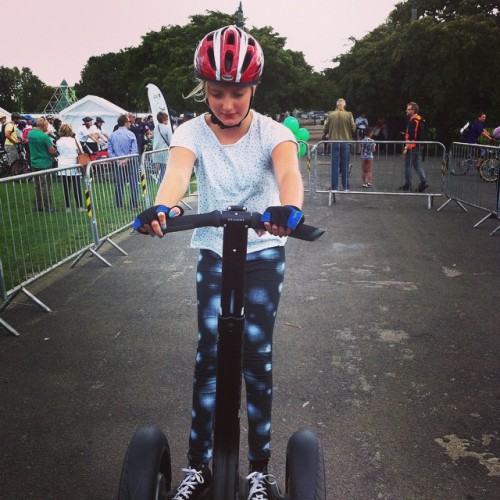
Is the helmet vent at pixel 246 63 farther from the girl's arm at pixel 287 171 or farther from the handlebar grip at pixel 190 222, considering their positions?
the handlebar grip at pixel 190 222

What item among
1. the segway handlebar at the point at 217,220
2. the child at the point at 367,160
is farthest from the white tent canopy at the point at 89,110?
the segway handlebar at the point at 217,220

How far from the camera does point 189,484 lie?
2.37 m

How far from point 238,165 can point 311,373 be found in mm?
2193

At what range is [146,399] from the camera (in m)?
3.73

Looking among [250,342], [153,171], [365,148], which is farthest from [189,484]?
[365,148]

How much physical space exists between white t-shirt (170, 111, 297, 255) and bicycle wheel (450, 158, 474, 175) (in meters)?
9.09

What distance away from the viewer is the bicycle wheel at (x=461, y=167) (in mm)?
10582

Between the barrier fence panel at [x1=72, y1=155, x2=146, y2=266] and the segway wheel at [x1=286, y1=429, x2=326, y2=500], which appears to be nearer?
the segway wheel at [x1=286, y1=429, x2=326, y2=500]

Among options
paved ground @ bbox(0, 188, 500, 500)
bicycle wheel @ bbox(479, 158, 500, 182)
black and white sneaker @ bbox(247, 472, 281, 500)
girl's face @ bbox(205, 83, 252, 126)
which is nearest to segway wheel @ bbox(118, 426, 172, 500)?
black and white sneaker @ bbox(247, 472, 281, 500)

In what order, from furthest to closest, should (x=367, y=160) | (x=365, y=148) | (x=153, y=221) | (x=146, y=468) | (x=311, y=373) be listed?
(x=367, y=160), (x=365, y=148), (x=311, y=373), (x=146, y=468), (x=153, y=221)

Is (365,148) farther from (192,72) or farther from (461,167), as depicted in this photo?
(192,72)

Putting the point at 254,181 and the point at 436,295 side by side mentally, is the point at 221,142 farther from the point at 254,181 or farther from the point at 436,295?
the point at 436,295

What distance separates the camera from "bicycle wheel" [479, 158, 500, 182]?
10.2 metres

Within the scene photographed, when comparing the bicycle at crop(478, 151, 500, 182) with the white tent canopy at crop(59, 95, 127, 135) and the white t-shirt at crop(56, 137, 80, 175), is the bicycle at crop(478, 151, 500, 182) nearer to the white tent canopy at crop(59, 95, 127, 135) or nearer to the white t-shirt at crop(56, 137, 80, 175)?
the white t-shirt at crop(56, 137, 80, 175)
